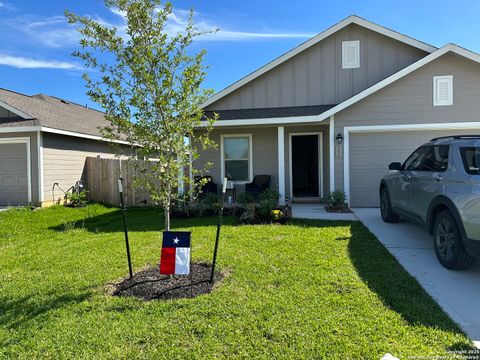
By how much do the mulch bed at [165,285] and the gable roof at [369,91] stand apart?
20.1 ft

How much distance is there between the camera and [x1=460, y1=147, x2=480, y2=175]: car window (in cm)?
440

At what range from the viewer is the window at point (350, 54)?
1134 centimetres

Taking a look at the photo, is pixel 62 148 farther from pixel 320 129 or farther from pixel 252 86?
pixel 320 129

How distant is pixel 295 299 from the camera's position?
12.1ft

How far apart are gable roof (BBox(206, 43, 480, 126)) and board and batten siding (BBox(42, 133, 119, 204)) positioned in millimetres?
5227

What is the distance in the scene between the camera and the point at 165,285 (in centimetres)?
432

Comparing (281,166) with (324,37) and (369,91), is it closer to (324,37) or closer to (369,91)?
(369,91)

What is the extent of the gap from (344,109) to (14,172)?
11102 millimetres

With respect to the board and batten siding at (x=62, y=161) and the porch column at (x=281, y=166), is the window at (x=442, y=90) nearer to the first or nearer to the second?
the porch column at (x=281, y=166)

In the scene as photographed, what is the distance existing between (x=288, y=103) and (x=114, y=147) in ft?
26.7

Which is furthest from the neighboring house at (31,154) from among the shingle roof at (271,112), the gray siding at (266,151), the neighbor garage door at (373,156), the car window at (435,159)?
the car window at (435,159)

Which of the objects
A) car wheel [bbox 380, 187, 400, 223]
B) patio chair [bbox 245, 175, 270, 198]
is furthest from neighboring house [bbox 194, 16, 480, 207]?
car wheel [bbox 380, 187, 400, 223]

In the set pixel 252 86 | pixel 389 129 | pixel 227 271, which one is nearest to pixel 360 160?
pixel 389 129

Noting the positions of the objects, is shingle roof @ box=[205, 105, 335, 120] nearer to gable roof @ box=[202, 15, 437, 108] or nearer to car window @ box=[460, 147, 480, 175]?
gable roof @ box=[202, 15, 437, 108]
